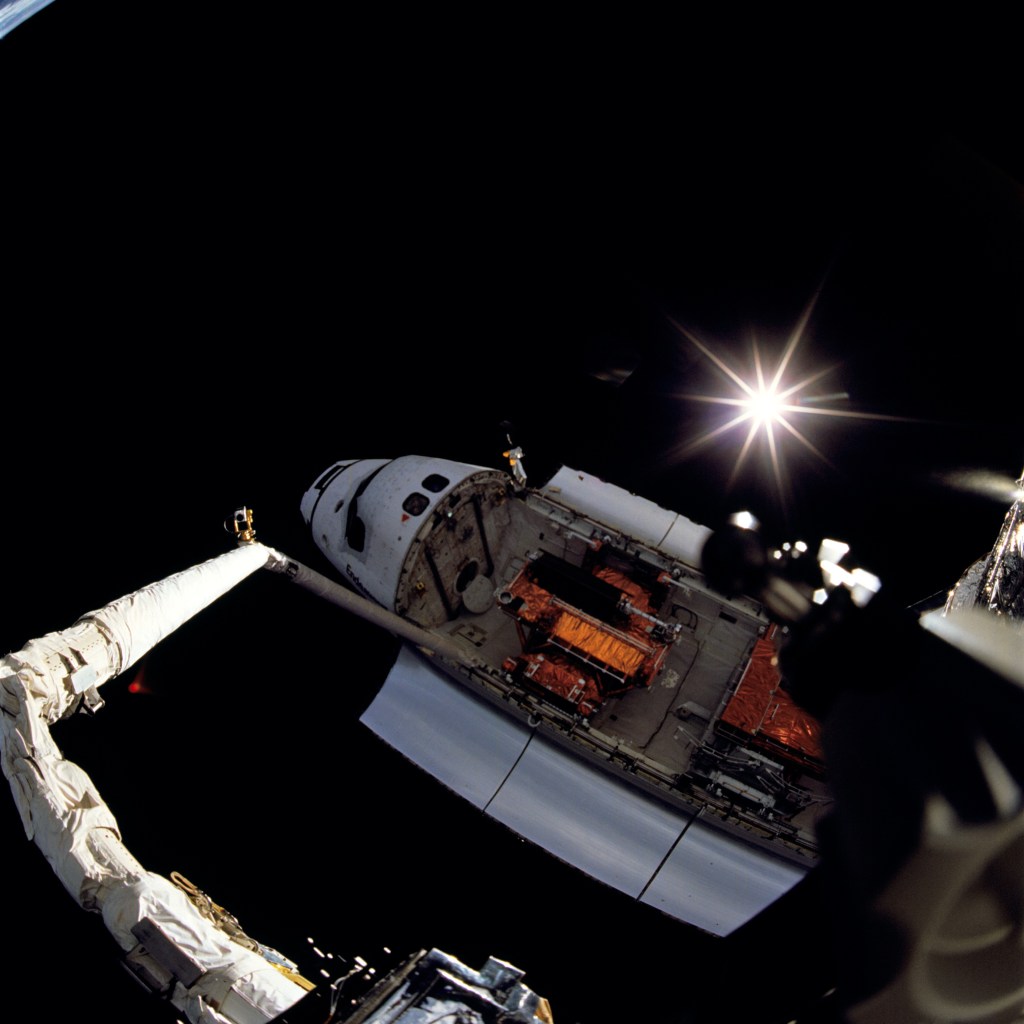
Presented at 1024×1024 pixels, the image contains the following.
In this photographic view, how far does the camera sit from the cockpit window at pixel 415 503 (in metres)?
13.2

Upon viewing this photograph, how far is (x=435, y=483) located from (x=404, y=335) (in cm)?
688

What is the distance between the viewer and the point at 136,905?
5.36m


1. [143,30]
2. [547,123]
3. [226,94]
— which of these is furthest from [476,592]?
[143,30]

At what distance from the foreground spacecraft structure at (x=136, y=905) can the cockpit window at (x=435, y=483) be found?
7327 millimetres

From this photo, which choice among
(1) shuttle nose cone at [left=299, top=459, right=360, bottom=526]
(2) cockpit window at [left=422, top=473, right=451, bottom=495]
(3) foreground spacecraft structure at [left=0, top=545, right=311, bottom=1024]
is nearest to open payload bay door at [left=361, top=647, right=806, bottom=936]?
(2) cockpit window at [left=422, top=473, right=451, bottom=495]

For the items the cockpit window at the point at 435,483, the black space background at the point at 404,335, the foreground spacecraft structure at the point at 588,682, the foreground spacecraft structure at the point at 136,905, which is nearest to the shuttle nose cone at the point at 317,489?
the foreground spacecraft structure at the point at 588,682

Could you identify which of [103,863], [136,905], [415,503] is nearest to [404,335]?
[415,503]

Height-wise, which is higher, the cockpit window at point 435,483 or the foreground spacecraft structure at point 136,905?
the cockpit window at point 435,483

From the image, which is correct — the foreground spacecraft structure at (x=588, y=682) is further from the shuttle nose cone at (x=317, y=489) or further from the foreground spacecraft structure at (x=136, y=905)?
the foreground spacecraft structure at (x=136, y=905)

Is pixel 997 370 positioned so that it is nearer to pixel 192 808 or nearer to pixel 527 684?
pixel 527 684

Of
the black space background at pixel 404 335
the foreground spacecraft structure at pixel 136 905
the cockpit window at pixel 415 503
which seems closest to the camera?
the foreground spacecraft structure at pixel 136 905

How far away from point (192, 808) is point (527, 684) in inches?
308

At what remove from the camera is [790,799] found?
1117cm

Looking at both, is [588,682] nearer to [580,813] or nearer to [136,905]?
[580,813]
